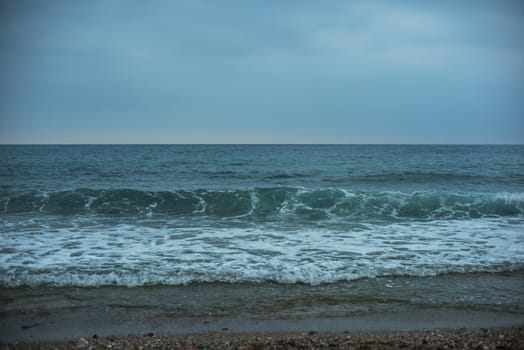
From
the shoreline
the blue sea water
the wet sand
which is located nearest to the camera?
the wet sand

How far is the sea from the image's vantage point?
6016 millimetres

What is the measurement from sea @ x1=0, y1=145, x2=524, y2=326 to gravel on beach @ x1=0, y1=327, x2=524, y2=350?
79 centimetres

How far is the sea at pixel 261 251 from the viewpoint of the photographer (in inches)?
237

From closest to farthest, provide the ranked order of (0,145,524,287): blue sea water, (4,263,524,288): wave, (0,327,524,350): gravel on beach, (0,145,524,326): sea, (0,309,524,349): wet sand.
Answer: (0,327,524,350): gravel on beach → (0,309,524,349): wet sand → (0,145,524,326): sea → (4,263,524,288): wave → (0,145,524,287): blue sea water

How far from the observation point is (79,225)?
11922 mm

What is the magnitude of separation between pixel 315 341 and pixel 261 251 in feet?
13.9

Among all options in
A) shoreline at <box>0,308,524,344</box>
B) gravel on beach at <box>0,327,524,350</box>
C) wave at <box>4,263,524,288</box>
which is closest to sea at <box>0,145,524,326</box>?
wave at <box>4,263,524,288</box>

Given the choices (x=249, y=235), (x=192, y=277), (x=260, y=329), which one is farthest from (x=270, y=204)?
(x=260, y=329)

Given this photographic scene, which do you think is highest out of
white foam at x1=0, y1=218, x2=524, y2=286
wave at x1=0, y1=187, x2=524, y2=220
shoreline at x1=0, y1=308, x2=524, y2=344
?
→ wave at x1=0, y1=187, x2=524, y2=220

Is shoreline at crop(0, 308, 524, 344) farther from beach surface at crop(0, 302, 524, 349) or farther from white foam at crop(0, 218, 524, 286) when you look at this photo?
white foam at crop(0, 218, 524, 286)

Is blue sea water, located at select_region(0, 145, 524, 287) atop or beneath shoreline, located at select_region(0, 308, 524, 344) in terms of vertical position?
atop

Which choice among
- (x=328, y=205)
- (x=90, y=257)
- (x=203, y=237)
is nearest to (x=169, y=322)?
(x=90, y=257)

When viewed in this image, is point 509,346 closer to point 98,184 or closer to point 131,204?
point 131,204

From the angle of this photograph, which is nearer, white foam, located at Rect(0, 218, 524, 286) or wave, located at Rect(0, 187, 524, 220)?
white foam, located at Rect(0, 218, 524, 286)
